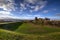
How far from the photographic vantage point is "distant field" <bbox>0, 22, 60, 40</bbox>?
2980 millimetres

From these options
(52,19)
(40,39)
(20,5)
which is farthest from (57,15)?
(20,5)

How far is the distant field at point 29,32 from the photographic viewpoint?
2980mm

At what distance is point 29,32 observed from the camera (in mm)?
3045

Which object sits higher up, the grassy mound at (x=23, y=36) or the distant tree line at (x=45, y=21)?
the distant tree line at (x=45, y=21)

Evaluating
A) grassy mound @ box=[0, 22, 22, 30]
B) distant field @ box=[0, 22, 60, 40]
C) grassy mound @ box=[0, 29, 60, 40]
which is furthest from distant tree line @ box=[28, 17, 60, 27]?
grassy mound @ box=[0, 22, 22, 30]

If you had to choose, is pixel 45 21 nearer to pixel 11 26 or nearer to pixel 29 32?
pixel 29 32

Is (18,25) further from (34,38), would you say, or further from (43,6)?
(43,6)

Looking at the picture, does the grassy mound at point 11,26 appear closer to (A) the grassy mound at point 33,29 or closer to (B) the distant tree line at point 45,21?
(A) the grassy mound at point 33,29

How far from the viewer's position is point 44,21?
3.05 m

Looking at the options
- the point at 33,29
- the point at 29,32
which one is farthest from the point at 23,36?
the point at 33,29

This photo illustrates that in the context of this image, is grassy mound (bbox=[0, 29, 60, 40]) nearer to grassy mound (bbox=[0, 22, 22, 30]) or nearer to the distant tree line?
grassy mound (bbox=[0, 22, 22, 30])

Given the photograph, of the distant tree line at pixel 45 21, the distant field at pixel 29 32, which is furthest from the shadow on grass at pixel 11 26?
the distant tree line at pixel 45 21

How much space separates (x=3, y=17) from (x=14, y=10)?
10.8 inches

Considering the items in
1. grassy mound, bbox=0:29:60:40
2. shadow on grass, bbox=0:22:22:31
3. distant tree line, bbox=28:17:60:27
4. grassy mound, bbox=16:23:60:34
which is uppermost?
distant tree line, bbox=28:17:60:27
